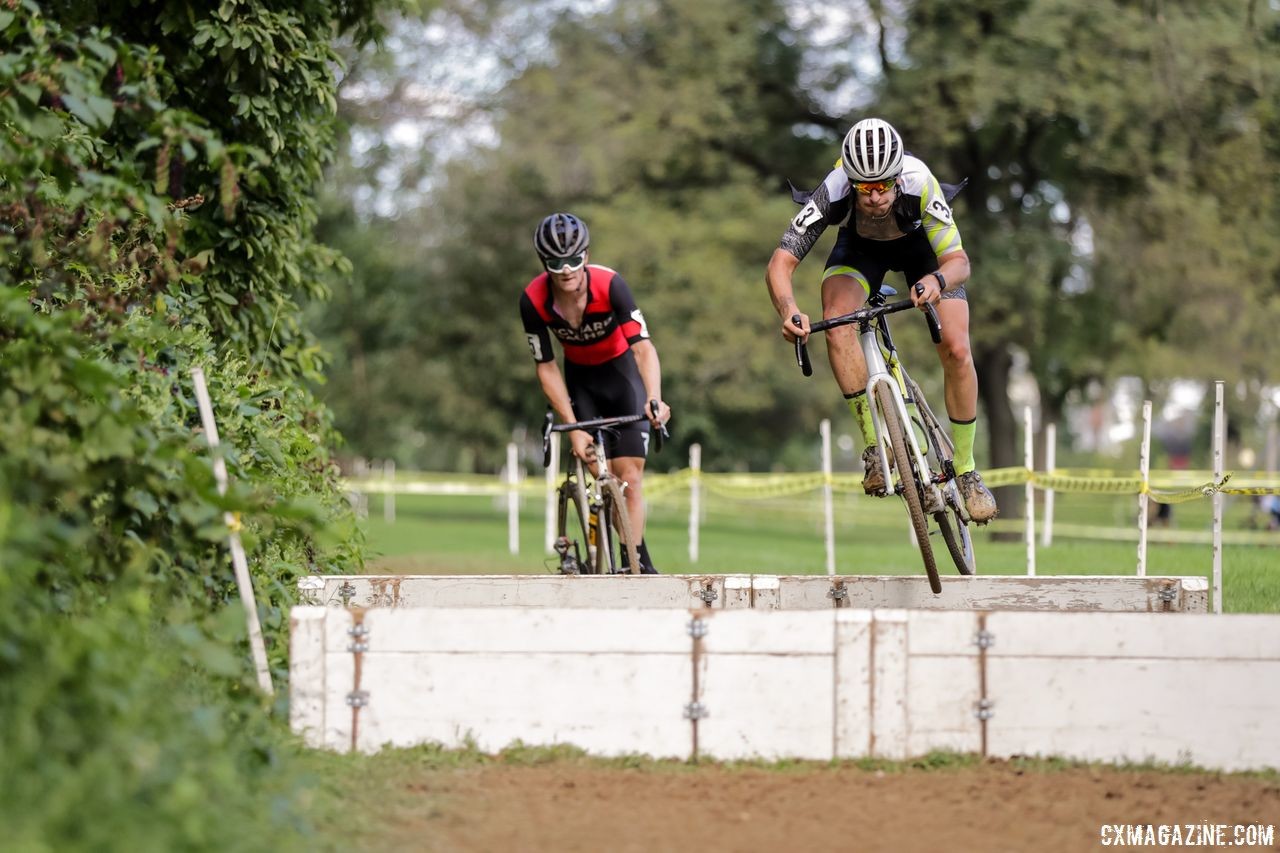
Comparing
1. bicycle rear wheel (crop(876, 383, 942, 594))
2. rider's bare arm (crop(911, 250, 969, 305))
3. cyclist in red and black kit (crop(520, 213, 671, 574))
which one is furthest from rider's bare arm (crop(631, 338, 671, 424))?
rider's bare arm (crop(911, 250, 969, 305))

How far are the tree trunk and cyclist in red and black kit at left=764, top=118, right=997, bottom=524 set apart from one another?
2093cm

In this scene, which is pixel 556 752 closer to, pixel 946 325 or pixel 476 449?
pixel 946 325

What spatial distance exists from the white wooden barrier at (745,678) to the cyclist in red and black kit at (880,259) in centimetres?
241

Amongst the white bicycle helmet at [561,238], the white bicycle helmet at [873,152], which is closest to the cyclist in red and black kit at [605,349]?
the white bicycle helmet at [561,238]

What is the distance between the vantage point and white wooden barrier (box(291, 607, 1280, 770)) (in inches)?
230

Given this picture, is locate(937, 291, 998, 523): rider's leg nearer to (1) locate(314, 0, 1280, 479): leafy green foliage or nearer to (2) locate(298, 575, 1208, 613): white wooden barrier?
(2) locate(298, 575, 1208, 613): white wooden barrier

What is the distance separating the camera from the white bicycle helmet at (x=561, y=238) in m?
8.70

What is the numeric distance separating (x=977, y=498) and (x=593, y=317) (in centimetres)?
251

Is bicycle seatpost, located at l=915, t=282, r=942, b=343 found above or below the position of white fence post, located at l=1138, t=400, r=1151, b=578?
above

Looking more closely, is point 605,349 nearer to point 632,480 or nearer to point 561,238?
point 632,480

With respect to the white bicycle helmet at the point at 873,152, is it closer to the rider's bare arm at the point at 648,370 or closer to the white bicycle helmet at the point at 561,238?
the white bicycle helmet at the point at 561,238

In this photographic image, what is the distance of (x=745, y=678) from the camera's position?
19.3ft

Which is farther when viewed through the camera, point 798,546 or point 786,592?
point 798,546

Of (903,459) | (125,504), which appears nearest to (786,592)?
(903,459)
